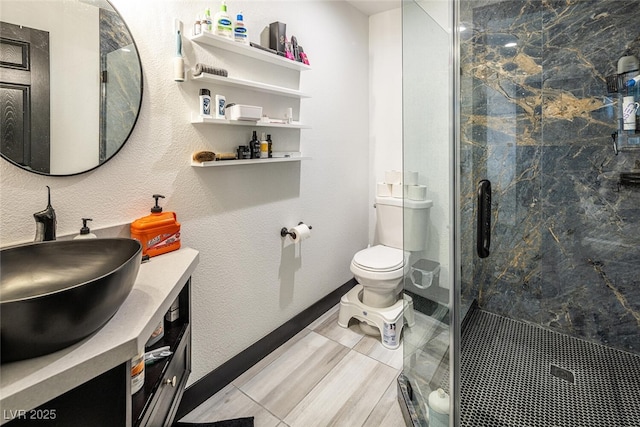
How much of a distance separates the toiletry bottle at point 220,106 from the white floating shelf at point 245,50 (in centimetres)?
25

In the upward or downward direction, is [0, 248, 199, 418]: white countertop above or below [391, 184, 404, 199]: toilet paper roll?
below

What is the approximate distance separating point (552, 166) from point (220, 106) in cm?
219

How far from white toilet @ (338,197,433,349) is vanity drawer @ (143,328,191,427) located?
1.25m

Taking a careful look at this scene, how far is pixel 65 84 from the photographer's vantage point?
3.78 feet

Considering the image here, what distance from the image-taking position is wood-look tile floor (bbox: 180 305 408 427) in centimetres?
164

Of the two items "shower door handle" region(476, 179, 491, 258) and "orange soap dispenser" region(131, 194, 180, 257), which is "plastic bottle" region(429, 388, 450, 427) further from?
"orange soap dispenser" region(131, 194, 180, 257)

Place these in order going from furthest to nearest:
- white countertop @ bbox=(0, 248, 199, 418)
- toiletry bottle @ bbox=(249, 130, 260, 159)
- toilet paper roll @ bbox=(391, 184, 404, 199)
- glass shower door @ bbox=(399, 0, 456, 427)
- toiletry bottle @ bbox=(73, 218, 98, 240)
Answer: toilet paper roll @ bbox=(391, 184, 404, 199)
toiletry bottle @ bbox=(249, 130, 260, 159)
glass shower door @ bbox=(399, 0, 456, 427)
toiletry bottle @ bbox=(73, 218, 98, 240)
white countertop @ bbox=(0, 248, 199, 418)

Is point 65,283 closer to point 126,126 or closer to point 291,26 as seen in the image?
point 126,126

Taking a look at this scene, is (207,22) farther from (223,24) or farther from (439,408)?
(439,408)

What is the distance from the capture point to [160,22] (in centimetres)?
141

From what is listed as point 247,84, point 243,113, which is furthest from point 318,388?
point 247,84

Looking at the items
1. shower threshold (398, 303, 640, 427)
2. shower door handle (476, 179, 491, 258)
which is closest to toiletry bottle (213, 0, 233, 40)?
shower door handle (476, 179, 491, 258)

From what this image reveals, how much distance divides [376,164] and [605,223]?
1.69 meters

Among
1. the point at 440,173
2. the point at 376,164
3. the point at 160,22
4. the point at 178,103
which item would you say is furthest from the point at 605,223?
the point at 160,22
